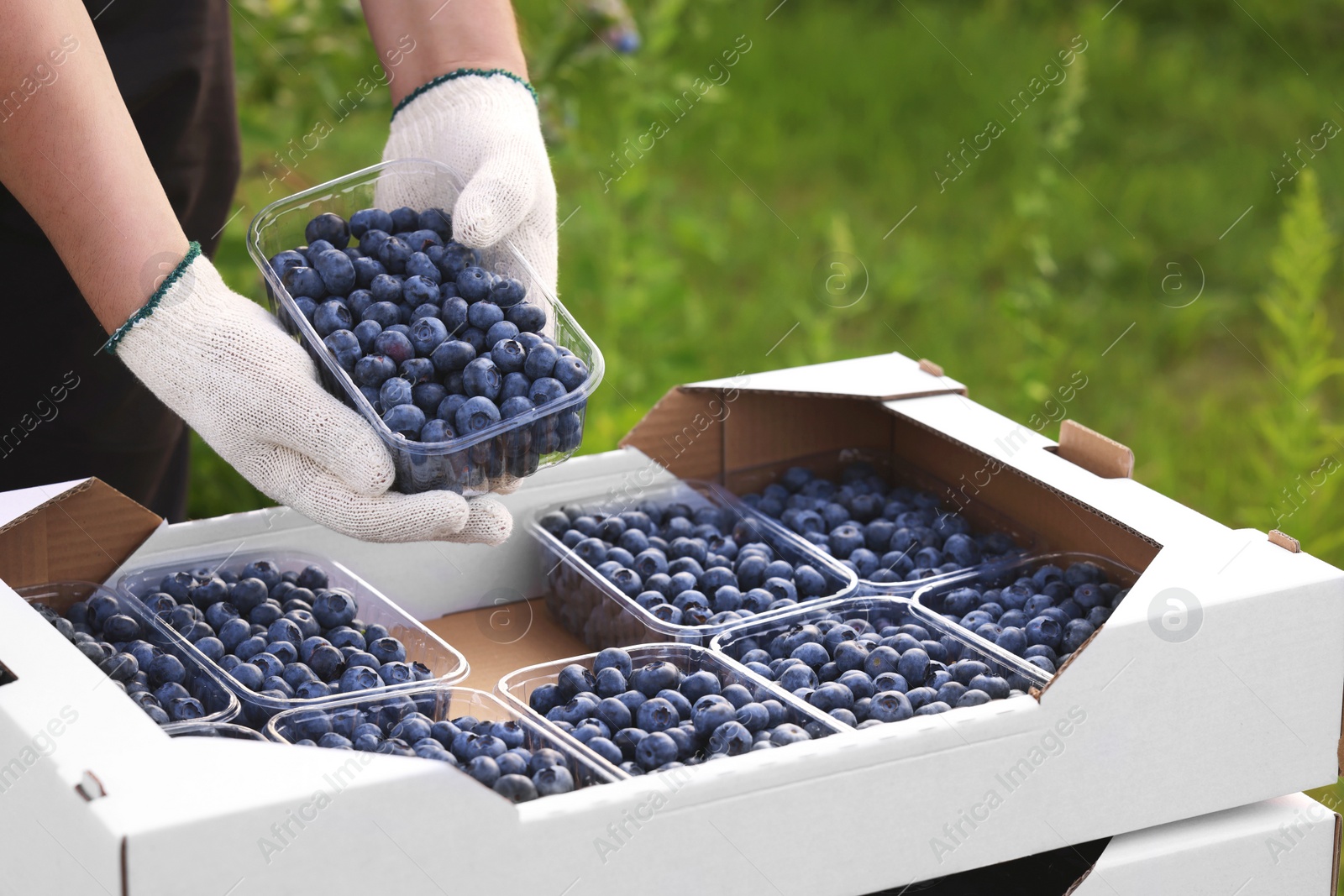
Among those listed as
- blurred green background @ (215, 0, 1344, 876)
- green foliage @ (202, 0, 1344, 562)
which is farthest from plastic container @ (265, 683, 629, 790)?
green foliage @ (202, 0, 1344, 562)

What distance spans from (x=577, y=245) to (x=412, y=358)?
2.73m

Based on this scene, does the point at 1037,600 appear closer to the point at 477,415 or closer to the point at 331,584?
the point at 477,415

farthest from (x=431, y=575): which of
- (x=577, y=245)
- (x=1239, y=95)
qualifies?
(x=1239, y=95)

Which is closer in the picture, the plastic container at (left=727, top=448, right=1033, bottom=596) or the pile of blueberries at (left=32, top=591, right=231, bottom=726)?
the pile of blueberries at (left=32, top=591, right=231, bottom=726)

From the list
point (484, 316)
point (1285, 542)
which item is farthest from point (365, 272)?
point (1285, 542)

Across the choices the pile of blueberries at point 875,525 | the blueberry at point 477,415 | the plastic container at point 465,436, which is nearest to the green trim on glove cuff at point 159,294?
the plastic container at point 465,436

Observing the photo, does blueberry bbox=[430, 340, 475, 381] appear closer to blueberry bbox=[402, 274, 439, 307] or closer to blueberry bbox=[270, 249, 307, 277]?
blueberry bbox=[402, 274, 439, 307]

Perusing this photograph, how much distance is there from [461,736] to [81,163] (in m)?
0.65

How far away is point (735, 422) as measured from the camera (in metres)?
1.81

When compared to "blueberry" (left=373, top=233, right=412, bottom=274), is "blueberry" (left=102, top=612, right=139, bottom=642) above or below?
below

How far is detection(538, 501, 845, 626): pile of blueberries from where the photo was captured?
58.9 inches

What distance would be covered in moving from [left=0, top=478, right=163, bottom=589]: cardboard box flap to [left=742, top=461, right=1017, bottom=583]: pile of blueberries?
748 mm

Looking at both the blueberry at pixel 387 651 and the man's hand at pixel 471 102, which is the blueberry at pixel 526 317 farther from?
the blueberry at pixel 387 651

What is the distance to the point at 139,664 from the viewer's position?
1292 mm
